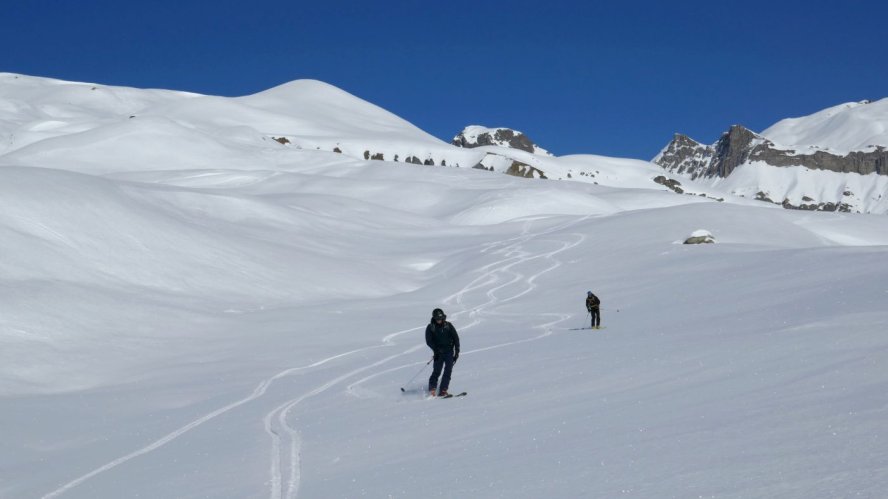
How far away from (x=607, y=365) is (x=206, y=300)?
18.1m

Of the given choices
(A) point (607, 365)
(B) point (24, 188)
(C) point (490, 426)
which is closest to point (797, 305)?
(A) point (607, 365)

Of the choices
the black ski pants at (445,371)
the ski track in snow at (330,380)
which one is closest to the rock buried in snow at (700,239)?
the ski track in snow at (330,380)

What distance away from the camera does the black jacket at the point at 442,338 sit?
14.7m

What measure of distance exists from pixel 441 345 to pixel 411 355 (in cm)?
561

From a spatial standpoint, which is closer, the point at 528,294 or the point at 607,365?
Answer: the point at 607,365

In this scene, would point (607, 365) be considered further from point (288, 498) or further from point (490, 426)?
point (288, 498)

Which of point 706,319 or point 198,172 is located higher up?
point 198,172

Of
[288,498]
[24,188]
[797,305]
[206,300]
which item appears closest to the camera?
[288,498]

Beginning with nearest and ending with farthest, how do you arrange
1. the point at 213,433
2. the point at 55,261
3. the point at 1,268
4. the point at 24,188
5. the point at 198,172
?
the point at 213,433, the point at 1,268, the point at 55,261, the point at 24,188, the point at 198,172

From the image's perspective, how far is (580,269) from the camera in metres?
37.8

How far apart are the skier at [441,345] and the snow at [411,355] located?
16.6 inches

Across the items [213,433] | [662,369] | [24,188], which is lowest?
[213,433]

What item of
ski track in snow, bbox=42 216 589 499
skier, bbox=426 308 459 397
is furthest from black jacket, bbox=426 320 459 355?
ski track in snow, bbox=42 216 589 499

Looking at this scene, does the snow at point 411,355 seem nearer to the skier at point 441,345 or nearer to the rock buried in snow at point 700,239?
the skier at point 441,345
